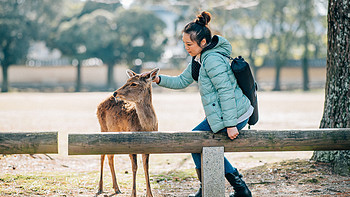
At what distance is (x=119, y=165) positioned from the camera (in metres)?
7.05

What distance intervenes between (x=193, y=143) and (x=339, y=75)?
291 centimetres

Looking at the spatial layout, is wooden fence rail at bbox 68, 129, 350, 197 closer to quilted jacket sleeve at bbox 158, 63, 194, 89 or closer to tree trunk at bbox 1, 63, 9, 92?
quilted jacket sleeve at bbox 158, 63, 194, 89

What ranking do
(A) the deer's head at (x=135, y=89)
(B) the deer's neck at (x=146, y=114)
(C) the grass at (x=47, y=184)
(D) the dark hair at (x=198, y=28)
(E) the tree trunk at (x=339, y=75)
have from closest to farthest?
(D) the dark hair at (x=198, y=28) < (A) the deer's head at (x=135, y=89) < (B) the deer's neck at (x=146, y=114) < (C) the grass at (x=47, y=184) < (E) the tree trunk at (x=339, y=75)

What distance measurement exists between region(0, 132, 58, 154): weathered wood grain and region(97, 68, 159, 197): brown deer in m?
1.08

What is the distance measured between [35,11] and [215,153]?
36.8 m

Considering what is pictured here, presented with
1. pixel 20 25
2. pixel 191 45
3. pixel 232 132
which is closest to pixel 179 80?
pixel 191 45

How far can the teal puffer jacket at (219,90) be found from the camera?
12.3 ft

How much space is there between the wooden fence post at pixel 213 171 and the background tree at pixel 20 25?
3447cm

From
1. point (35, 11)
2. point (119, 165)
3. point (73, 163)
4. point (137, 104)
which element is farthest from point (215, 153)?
point (35, 11)

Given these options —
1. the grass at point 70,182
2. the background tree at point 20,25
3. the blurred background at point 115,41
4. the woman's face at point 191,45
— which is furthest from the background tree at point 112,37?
the woman's face at point 191,45

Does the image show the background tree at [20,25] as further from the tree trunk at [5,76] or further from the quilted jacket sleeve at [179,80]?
the quilted jacket sleeve at [179,80]

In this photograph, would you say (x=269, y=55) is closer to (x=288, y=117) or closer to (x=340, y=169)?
(x=288, y=117)

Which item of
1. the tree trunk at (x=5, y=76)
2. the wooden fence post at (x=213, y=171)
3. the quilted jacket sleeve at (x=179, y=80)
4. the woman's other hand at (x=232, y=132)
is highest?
the quilted jacket sleeve at (x=179, y=80)

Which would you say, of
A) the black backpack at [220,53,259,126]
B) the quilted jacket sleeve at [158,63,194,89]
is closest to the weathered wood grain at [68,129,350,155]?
the black backpack at [220,53,259,126]
